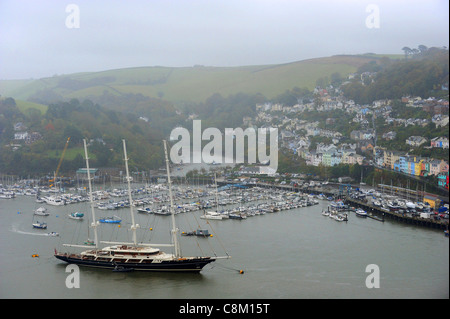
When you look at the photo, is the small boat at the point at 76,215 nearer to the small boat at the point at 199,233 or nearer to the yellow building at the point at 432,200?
the small boat at the point at 199,233

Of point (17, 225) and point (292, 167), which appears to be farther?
point (292, 167)

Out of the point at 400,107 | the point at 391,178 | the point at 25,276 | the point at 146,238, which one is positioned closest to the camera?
the point at 25,276

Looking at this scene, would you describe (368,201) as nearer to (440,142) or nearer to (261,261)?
(440,142)

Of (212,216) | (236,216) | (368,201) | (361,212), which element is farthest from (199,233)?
(368,201)
